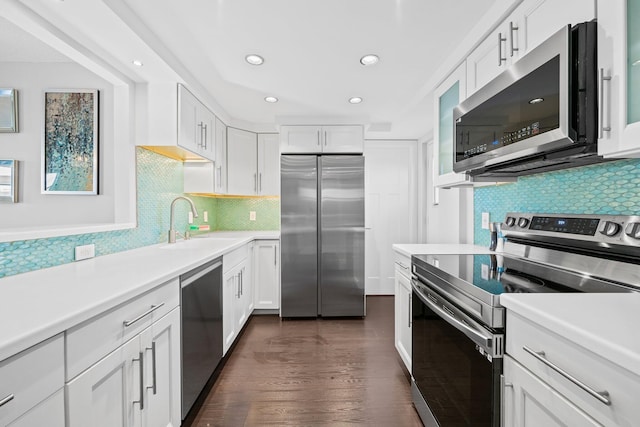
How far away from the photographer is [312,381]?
77.9 inches

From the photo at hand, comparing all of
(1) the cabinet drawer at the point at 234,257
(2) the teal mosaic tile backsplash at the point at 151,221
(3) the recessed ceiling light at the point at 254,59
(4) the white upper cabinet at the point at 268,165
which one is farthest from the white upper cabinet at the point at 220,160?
(3) the recessed ceiling light at the point at 254,59

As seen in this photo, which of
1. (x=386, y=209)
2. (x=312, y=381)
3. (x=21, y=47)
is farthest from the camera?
(x=386, y=209)

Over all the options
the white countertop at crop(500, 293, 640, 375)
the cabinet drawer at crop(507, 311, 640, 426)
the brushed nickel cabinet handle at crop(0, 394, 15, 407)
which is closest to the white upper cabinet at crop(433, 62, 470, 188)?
the white countertop at crop(500, 293, 640, 375)

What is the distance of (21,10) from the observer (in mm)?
1300

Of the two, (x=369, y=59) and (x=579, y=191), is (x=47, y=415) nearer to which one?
(x=579, y=191)

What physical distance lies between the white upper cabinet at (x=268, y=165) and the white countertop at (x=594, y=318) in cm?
298

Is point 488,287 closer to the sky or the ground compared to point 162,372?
closer to the sky

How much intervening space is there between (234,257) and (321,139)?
5.36ft

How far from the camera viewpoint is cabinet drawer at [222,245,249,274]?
2.22 meters

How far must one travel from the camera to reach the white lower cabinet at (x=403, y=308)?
1.94 meters

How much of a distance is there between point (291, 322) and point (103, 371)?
2315 mm

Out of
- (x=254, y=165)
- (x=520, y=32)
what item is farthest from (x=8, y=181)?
(x=520, y=32)

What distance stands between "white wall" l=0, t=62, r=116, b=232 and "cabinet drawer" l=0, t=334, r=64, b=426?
1.41 m

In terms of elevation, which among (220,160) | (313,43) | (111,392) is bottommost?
(111,392)
